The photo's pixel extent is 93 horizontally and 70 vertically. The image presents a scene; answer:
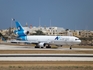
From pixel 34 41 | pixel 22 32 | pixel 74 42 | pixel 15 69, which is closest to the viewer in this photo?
pixel 15 69

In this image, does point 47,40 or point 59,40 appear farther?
point 47,40

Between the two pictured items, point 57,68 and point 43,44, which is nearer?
point 57,68

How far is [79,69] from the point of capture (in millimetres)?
24891

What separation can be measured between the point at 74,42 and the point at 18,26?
78.1 ft

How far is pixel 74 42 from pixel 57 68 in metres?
44.0

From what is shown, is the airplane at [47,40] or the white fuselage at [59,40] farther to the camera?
the airplane at [47,40]

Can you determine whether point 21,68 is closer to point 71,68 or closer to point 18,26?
point 71,68

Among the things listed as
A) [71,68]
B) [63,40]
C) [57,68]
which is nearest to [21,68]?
[57,68]

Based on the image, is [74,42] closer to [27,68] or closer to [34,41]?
[34,41]

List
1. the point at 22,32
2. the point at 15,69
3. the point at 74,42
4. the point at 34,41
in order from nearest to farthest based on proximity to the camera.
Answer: the point at 15,69, the point at 74,42, the point at 34,41, the point at 22,32

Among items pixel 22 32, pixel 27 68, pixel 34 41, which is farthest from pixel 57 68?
pixel 22 32

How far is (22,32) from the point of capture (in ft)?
266

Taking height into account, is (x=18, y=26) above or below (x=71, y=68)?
above

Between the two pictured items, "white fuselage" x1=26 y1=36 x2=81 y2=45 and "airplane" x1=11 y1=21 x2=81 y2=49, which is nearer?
"white fuselage" x1=26 y1=36 x2=81 y2=45
